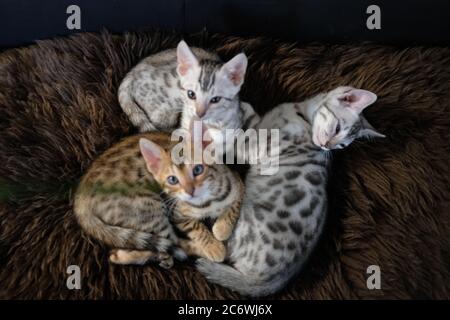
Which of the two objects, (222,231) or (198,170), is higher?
(198,170)

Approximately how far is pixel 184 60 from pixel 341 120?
0.49 metres

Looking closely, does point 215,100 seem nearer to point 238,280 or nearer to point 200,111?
point 200,111

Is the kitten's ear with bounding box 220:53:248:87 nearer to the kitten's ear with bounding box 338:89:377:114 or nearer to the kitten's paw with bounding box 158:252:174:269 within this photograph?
the kitten's ear with bounding box 338:89:377:114

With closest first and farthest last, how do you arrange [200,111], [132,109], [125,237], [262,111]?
1. [125,237]
2. [200,111]
3. [132,109]
4. [262,111]

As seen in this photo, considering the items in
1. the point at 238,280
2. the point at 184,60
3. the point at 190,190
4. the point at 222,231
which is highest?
the point at 184,60

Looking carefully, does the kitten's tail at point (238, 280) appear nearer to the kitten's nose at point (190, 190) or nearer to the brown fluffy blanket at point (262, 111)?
the brown fluffy blanket at point (262, 111)

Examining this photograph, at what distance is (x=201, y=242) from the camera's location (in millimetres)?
1385

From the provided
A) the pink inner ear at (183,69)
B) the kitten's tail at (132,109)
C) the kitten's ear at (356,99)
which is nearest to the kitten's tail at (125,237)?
the kitten's tail at (132,109)

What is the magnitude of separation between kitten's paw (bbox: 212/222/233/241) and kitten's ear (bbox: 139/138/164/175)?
23cm

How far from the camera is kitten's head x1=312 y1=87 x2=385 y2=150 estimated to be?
1.44 metres

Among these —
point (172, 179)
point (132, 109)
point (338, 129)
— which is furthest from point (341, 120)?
point (132, 109)

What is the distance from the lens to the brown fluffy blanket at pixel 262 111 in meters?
1.37

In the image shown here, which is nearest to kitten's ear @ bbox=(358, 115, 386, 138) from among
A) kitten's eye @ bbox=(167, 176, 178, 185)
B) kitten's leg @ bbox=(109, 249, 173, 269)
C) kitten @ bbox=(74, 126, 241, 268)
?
kitten @ bbox=(74, 126, 241, 268)
